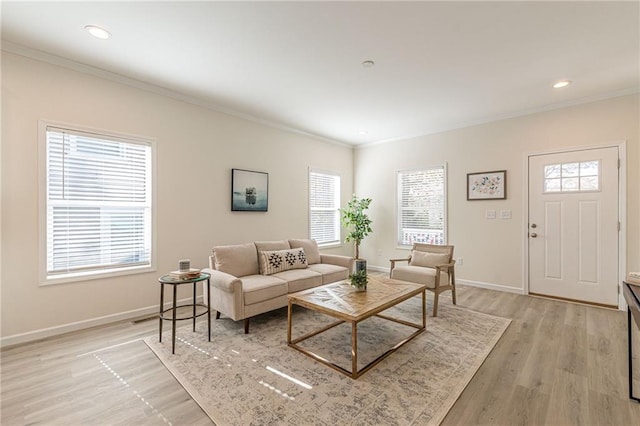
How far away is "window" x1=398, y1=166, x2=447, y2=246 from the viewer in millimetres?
5301

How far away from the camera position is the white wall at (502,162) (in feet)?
11.9

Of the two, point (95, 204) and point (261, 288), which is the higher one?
point (95, 204)

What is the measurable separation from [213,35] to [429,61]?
2.10 metres

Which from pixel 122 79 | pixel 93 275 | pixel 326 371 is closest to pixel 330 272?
pixel 326 371

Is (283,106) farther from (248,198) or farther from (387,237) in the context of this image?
(387,237)

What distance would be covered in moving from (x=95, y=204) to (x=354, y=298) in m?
2.99

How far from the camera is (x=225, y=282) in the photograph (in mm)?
2953

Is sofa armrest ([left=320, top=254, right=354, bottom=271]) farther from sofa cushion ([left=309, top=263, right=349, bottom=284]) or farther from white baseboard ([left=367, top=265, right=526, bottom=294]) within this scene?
white baseboard ([left=367, top=265, right=526, bottom=294])

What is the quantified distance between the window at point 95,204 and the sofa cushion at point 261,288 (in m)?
1.38

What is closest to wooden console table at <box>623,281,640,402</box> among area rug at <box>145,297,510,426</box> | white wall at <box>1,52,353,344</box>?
area rug at <box>145,297,510,426</box>

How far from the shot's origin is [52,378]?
2.16 meters

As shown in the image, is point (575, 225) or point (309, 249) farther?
point (309, 249)

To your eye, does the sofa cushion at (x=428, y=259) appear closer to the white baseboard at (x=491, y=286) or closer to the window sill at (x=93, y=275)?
the white baseboard at (x=491, y=286)

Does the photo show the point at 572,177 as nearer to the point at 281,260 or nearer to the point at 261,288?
the point at 281,260
